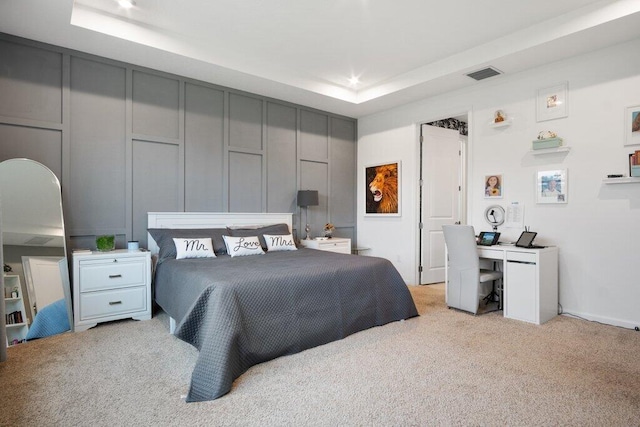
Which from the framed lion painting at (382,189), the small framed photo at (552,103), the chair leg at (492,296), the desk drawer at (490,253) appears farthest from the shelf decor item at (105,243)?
the small framed photo at (552,103)

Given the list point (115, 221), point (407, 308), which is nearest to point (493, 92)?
point (407, 308)

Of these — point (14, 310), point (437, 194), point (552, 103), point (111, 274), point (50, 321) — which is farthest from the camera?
point (437, 194)

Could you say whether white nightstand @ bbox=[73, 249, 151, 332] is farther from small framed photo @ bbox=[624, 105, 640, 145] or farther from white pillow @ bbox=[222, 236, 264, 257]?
small framed photo @ bbox=[624, 105, 640, 145]

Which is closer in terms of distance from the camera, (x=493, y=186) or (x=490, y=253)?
(x=490, y=253)

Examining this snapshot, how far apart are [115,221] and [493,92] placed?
4.54 m

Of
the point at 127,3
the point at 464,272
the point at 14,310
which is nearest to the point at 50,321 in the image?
the point at 14,310

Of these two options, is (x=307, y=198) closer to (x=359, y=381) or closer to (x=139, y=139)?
(x=139, y=139)

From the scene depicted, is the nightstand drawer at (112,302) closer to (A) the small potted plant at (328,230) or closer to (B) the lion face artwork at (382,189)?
(A) the small potted plant at (328,230)

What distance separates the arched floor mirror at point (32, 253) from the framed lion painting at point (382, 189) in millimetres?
4039

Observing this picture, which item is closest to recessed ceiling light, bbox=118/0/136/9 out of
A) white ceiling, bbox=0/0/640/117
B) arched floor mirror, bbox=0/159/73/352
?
white ceiling, bbox=0/0/640/117

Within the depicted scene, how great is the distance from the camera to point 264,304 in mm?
2490

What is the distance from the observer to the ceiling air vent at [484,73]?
3901mm

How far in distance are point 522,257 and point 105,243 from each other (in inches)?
159

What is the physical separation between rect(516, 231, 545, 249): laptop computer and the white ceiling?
71.3 inches
